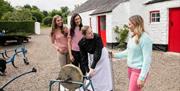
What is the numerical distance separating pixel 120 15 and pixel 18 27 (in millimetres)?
18994

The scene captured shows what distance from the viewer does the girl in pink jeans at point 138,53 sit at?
4.56m

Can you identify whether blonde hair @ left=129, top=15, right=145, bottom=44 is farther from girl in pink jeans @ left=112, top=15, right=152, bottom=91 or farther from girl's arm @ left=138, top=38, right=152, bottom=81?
girl's arm @ left=138, top=38, right=152, bottom=81

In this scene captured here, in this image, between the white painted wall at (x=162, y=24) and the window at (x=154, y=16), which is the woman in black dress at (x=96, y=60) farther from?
the window at (x=154, y=16)

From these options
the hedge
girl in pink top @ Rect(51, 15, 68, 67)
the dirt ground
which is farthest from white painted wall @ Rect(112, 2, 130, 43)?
the hedge

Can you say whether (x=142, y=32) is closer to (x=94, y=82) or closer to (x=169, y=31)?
(x=94, y=82)

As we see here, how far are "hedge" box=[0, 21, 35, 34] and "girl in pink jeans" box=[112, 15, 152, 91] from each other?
29736 millimetres

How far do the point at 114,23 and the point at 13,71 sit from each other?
899 centimetres

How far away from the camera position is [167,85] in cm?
829

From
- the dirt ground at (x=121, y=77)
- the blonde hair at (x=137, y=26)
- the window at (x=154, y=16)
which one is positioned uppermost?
the window at (x=154, y=16)

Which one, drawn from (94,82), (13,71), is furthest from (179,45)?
(94,82)

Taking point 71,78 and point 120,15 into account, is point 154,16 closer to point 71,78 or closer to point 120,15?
point 120,15

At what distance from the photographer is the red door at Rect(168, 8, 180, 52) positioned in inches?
606

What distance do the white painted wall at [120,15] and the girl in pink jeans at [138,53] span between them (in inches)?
565

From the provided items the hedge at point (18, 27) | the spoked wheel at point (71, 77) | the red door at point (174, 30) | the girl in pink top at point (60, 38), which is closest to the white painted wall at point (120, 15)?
the red door at point (174, 30)
